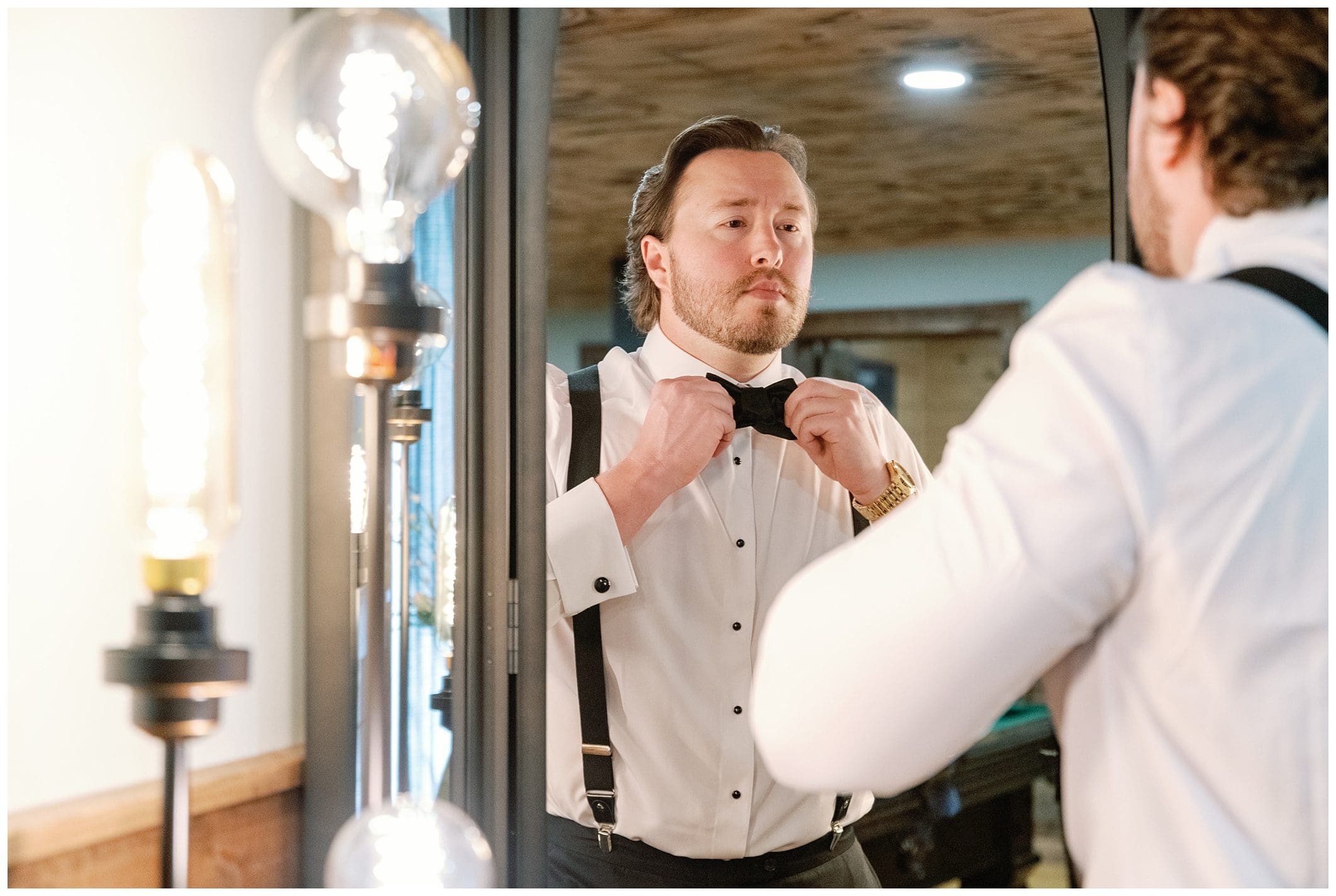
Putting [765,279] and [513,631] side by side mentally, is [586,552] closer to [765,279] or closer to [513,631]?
[513,631]

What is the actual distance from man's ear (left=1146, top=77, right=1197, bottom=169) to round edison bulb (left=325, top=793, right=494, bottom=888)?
832 millimetres

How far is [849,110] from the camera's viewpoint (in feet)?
6.37

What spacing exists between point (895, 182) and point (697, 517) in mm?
744

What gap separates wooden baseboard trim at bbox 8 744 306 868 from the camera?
96cm

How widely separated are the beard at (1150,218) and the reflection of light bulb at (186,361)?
78 centimetres

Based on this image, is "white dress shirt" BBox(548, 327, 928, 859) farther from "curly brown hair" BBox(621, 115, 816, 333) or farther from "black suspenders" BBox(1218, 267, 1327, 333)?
"black suspenders" BBox(1218, 267, 1327, 333)

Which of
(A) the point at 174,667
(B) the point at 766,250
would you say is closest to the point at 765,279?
(B) the point at 766,250

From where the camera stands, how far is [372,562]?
0.89 m

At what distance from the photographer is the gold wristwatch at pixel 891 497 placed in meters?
1.61

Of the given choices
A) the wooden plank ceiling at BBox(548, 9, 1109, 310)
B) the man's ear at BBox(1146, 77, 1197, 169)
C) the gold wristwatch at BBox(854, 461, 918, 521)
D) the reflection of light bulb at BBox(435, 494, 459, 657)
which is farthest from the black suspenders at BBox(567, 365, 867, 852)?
the man's ear at BBox(1146, 77, 1197, 169)

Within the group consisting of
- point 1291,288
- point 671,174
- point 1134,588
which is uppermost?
point 671,174

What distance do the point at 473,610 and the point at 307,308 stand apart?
0.60 metres

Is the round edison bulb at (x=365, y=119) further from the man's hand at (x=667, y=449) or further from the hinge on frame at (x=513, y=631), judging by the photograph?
the man's hand at (x=667, y=449)

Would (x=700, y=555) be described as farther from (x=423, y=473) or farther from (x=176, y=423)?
(x=176, y=423)
